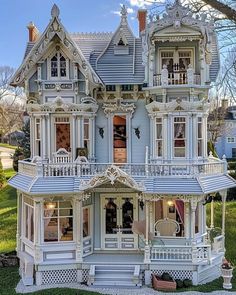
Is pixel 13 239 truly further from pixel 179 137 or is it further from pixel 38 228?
pixel 179 137

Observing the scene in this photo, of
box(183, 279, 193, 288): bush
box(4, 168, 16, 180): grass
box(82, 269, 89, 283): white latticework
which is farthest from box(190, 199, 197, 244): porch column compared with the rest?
box(4, 168, 16, 180): grass

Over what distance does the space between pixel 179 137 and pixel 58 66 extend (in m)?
6.33

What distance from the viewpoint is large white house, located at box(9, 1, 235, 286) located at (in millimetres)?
18391

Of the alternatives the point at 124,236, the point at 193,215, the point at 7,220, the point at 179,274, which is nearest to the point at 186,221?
the point at 193,215

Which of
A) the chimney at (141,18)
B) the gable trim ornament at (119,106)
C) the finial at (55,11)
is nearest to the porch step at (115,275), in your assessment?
the gable trim ornament at (119,106)

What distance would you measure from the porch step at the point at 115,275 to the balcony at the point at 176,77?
26.4 feet

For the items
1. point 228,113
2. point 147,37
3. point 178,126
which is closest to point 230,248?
point 178,126

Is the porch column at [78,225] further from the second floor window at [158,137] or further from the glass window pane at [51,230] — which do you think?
the second floor window at [158,137]

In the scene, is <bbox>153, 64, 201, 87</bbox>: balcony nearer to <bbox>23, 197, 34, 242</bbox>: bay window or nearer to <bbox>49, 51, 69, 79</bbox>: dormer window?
<bbox>49, 51, 69, 79</bbox>: dormer window

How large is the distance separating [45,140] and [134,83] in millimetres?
4799

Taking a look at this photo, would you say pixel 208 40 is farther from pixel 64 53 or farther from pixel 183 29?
pixel 64 53

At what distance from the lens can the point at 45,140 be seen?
789 inches

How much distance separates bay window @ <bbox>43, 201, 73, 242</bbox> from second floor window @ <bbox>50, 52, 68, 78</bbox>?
5.75 metres

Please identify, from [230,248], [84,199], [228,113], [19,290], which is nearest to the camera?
[19,290]
